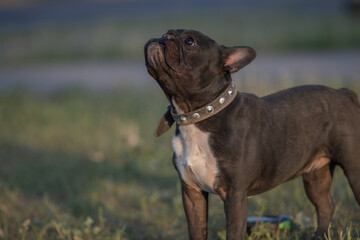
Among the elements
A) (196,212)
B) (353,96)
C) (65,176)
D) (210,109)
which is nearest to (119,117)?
(65,176)

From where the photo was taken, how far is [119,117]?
27.4 ft

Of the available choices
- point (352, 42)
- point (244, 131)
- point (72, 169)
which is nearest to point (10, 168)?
point (72, 169)

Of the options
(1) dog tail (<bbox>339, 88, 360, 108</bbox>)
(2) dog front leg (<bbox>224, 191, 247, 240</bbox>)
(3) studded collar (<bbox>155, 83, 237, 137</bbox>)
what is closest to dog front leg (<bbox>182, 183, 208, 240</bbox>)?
(2) dog front leg (<bbox>224, 191, 247, 240</bbox>)

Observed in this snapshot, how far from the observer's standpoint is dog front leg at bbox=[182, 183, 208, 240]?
11.8ft

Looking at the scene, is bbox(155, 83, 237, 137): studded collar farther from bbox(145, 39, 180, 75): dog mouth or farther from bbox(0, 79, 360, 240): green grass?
bbox(0, 79, 360, 240): green grass

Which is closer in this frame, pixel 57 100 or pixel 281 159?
pixel 281 159

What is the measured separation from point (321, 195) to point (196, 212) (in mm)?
1075

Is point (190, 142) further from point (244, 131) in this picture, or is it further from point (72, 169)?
point (72, 169)

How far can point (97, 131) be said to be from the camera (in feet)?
25.6

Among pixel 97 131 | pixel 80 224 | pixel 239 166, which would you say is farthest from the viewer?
pixel 97 131

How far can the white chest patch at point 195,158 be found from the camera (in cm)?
332

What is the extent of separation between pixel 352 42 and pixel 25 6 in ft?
76.0

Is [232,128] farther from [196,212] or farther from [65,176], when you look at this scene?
[65,176]

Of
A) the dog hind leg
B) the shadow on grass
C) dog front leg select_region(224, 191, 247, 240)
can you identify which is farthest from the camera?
the shadow on grass
